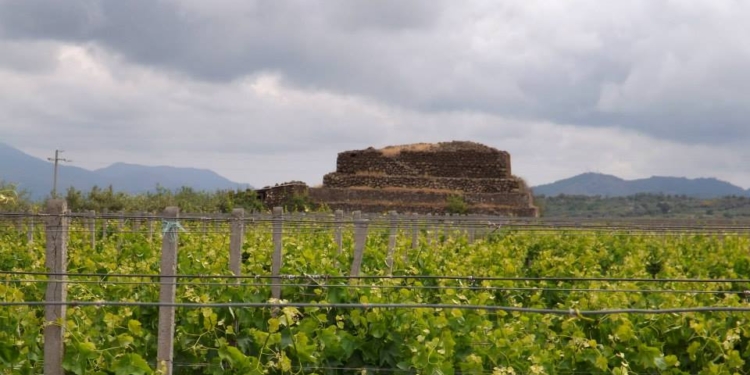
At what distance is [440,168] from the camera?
46.7 metres

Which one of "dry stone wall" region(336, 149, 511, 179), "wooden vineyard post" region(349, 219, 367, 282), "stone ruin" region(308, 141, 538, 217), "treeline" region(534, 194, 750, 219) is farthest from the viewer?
"treeline" region(534, 194, 750, 219)

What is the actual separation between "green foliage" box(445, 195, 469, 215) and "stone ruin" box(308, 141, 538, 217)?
0.21m

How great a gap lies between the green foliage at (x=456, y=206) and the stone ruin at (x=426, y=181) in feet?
0.69

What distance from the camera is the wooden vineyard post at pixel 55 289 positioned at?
5176 mm

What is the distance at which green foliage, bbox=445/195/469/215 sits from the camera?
41094 mm

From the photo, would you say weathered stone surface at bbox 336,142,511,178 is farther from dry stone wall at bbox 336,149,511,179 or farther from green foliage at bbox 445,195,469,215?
green foliage at bbox 445,195,469,215

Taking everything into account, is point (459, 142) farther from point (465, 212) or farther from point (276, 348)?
point (276, 348)

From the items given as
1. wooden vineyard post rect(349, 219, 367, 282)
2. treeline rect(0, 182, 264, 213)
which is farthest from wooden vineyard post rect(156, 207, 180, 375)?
treeline rect(0, 182, 264, 213)

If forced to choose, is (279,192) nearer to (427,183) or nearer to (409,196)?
(409,196)

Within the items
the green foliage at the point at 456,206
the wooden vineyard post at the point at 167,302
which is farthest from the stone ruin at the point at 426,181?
the wooden vineyard post at the point at 167,302

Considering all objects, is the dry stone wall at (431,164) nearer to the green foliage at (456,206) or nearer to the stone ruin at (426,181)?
the stone ruin at (426,181)

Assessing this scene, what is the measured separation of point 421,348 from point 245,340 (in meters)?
1.31

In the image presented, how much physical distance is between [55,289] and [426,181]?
1591 inches

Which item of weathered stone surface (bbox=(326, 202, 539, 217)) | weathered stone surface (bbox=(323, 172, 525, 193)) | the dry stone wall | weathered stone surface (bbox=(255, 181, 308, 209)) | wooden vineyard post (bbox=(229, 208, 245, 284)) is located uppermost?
the dry stone wall
